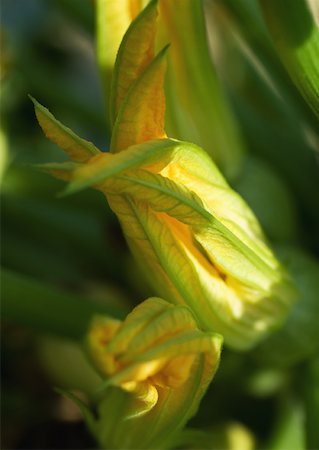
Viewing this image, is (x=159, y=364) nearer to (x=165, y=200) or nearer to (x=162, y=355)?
(x=162, y=355)

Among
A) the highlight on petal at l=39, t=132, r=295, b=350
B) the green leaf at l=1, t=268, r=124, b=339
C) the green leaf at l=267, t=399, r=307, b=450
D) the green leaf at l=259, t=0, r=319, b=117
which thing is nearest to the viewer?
the highlight on petal at l=39, t=132, r=295, b=350

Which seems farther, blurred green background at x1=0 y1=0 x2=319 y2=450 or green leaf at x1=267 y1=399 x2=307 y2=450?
green leaf at x1=267 y1=399 x2=307 y2=450

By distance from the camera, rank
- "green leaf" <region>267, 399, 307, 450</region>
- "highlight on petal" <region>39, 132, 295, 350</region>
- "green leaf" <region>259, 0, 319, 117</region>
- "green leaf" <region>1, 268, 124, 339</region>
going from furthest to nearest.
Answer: "green leaf" <region>267, 399, 307, 450</region> → "green leaf" <region>1, 268, 124, 339</region> → "green leaf" <region>259, 0, 319, 117</region> → "highlight on petal" <region>39, 132, 295, 350</region>

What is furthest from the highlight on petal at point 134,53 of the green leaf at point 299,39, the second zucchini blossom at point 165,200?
the green leaf at point 299,39

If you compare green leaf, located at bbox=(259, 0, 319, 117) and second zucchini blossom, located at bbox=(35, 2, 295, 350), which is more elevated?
green leaf, located at bbox=(259, 0, 319, 117)

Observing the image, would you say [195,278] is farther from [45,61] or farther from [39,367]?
[45,61]

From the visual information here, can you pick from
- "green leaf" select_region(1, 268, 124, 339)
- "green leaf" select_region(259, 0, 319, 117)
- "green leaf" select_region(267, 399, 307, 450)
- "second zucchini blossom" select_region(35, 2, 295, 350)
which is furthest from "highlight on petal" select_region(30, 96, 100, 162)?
"green leaf" select_region(267, 399, 307, 450)

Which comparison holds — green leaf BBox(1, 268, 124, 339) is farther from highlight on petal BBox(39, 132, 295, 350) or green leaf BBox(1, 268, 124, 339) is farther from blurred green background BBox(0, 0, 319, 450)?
highlight on petal BBox(39, 132, 295, 350)

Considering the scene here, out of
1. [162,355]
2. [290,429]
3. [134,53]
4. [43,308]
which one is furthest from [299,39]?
[290,429]
